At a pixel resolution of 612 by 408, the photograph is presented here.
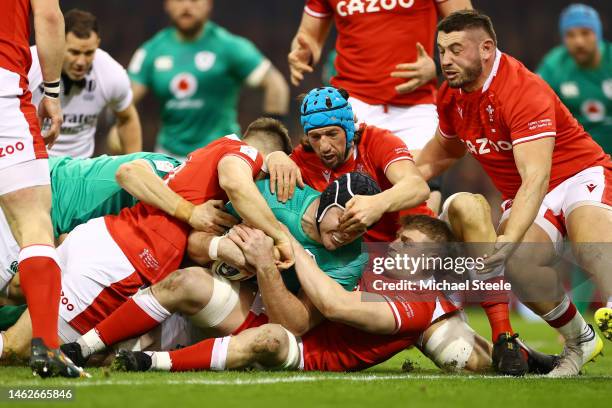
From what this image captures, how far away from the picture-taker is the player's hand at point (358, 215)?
17.9ft

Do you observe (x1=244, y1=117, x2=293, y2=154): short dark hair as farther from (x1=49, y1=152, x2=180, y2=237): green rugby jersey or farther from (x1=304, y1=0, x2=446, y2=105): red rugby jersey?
(x1=304, y1=0, x2=446, y2=105): red rugby jersey

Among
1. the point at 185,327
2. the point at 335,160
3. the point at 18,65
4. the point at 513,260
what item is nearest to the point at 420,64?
the point at 335,160

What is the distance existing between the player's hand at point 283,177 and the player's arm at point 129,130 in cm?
292

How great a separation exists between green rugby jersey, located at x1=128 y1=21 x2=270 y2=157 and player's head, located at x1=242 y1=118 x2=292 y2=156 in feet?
13.1

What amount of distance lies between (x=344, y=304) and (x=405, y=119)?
2488 mm

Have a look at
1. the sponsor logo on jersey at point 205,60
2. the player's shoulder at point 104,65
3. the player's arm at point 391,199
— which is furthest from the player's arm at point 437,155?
the sponsor logo on jersey at point 205,60

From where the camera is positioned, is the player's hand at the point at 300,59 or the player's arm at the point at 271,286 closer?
the player's arm at the point at 271,286

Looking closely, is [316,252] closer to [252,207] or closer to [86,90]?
[252,207]

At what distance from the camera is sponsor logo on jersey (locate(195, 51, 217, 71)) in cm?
1058

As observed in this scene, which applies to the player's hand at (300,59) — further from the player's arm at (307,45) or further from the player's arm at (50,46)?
the player's arm at (50,46)

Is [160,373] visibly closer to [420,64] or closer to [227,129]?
[420,64]

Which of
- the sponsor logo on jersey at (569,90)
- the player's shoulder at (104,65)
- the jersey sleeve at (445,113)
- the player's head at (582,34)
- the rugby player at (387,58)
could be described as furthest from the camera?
the sponsor logo on jersey at (569,90)

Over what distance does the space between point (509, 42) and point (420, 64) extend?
963 cm

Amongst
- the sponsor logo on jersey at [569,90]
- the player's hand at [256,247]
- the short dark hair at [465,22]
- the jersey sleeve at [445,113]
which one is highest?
the short dark hair at [465,22]
